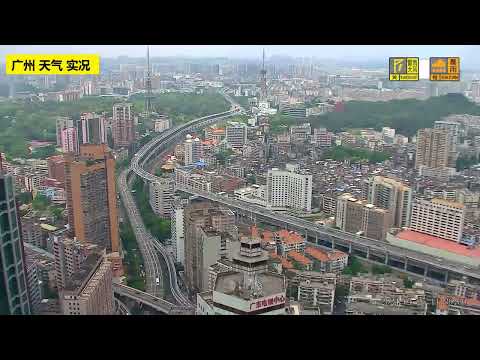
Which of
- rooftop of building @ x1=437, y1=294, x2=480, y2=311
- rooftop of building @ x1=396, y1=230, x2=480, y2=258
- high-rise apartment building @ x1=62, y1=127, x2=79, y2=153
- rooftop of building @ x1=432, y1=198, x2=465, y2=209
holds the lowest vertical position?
rooftop of building @ x1=437, y1=294, x2=480, y2=311

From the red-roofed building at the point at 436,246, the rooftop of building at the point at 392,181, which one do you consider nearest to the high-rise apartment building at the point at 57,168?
the red-roofed building at the point at 436,246

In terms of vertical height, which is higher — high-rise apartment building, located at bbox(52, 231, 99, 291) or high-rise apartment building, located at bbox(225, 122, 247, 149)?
high-rise apartment building, located at bbox(225, 122, 247, 149)

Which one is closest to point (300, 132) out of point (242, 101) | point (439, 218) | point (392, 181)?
point (242, 101)

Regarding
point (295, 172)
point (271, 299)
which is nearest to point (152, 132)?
point (295, 172)

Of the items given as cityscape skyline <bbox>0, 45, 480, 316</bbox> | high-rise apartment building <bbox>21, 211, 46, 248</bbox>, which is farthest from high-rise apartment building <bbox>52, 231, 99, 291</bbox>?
high-rise apartment building <bbox>21, 211, 46, 248</bbox>

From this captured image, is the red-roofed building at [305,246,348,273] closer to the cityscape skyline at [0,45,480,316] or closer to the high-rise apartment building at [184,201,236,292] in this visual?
the cityscape skyline at [0,45,480,316]
